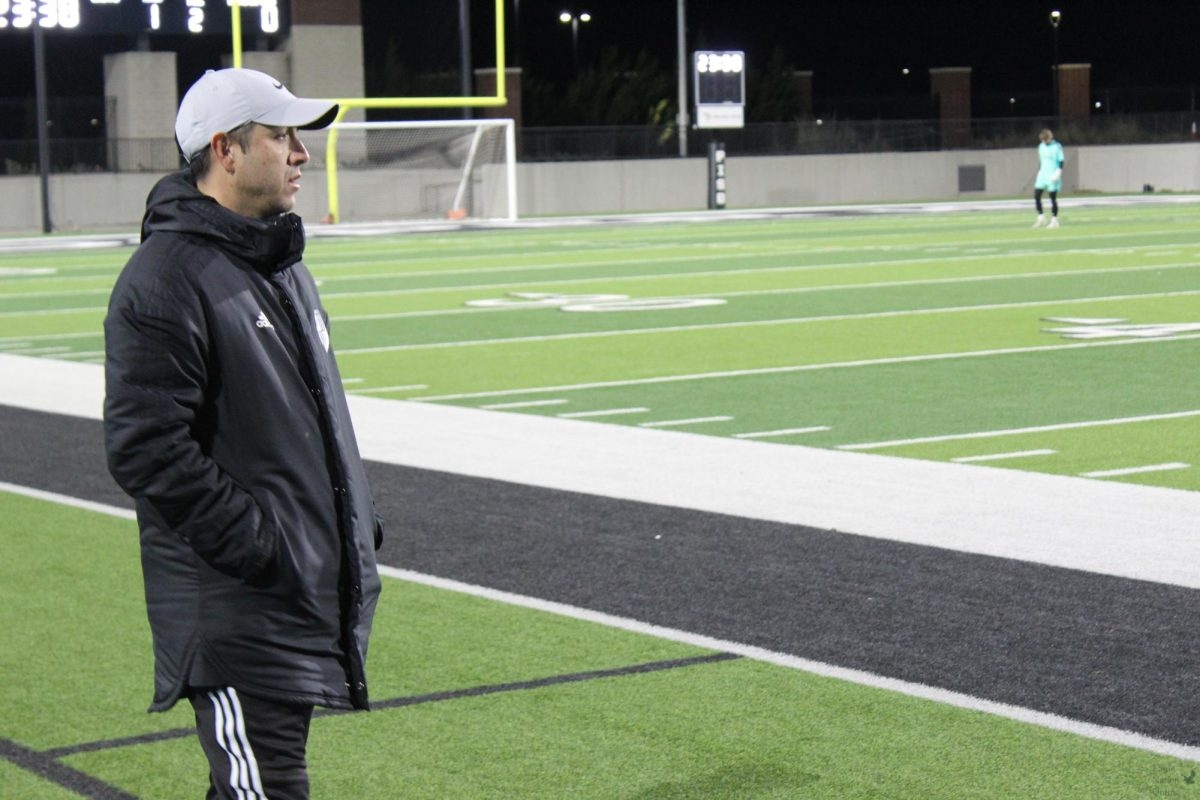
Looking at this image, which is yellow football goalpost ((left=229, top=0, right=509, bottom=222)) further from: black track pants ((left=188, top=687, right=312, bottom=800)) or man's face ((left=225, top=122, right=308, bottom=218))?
black track pants ((left=188, top=687, right=312, bottom=800))

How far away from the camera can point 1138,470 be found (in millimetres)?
9148

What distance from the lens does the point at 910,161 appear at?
5409 centimetres

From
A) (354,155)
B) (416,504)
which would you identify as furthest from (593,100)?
(416,504)

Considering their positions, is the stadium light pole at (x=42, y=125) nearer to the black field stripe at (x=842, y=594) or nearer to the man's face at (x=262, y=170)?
the black field stripe at (x=842, y=594)

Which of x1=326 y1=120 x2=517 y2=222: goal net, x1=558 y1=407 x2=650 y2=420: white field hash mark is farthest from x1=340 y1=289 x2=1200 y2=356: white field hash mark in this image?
x1=326 y1=120 x2=517 y2=222: goal net

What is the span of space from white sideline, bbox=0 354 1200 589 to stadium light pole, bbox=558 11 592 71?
6619cm

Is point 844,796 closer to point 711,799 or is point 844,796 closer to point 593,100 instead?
point 711,799

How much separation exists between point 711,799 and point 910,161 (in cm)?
5052

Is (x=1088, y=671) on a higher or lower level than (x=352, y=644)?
lower

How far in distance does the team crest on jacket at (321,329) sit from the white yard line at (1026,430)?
6524mm

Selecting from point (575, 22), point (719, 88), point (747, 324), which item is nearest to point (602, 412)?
point (747, 324)

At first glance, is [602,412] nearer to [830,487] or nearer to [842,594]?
[830,487]

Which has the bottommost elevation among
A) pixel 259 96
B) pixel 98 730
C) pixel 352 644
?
pixel 98 730

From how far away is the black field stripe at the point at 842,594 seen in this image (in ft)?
18.5
